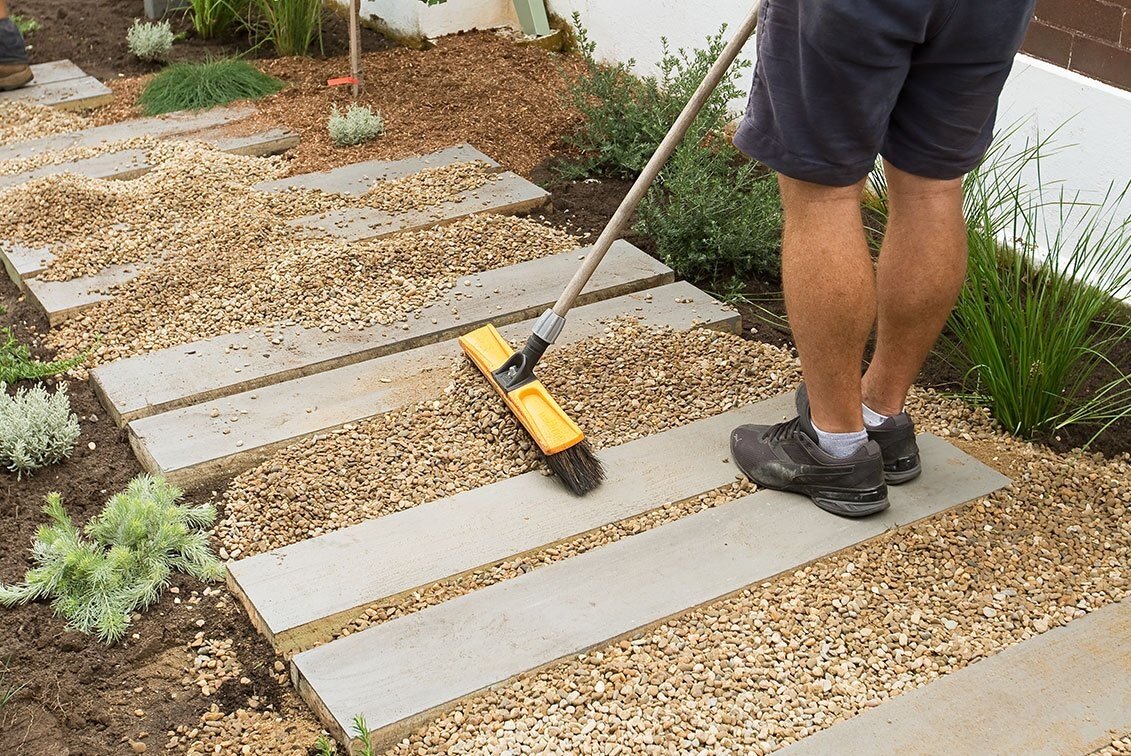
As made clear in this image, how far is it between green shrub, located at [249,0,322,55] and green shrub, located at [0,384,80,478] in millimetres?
3074

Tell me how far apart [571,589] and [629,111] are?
2.28 m

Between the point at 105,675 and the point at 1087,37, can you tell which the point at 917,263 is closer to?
the point at 1087,37

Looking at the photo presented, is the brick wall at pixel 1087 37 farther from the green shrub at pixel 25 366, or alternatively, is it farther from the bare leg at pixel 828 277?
the green shrub at pixel 25 366

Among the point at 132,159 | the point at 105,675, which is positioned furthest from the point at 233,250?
the point at 105,675

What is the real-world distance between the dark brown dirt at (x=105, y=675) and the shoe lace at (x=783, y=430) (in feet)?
3.74

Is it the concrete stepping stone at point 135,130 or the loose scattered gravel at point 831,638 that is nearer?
the loose scattered gravel at point 831,638

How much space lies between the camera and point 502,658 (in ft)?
7.07

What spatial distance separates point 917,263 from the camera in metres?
2.40

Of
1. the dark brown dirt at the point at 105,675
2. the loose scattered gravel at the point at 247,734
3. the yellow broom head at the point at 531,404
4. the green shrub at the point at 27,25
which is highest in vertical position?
the yellow broom head at the point at 531,404

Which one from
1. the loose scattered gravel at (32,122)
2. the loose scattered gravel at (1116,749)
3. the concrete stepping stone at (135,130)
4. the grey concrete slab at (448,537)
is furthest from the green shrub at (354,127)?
the loose scattered gravel at (1116,749)

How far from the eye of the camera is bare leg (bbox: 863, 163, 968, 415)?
2.38 m

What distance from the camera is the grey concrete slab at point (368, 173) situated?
4152mm

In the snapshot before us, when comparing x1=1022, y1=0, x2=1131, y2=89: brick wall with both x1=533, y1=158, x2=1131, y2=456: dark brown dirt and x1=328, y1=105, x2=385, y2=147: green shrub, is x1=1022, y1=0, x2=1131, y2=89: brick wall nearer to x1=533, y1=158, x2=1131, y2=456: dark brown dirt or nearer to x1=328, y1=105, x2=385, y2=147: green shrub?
x1=533, y1=158, x2=1131, y2=456: dark brown dirt

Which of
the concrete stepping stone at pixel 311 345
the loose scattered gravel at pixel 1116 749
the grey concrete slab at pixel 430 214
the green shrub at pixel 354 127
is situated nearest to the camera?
the loose scattered gravel at pixel 1116 749
